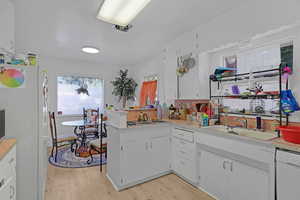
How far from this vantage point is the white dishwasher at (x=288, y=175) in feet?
3.95

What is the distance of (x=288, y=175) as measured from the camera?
1.25 m

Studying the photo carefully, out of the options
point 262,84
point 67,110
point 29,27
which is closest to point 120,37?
point 29,27

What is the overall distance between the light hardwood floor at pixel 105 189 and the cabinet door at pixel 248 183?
46 cm

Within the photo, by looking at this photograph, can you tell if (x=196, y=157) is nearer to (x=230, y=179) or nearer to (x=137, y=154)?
(x=230, y=179)

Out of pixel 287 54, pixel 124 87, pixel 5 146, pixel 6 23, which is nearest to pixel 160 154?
pixel 5 146

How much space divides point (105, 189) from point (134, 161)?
569 mm

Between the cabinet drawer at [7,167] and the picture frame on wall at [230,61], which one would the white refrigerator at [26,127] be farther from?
the picture frame on wall at [230,61]

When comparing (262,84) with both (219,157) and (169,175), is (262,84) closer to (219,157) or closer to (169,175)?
(219,157)

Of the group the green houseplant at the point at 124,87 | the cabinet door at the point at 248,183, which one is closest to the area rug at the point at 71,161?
the green houseplant at the point at 124,87

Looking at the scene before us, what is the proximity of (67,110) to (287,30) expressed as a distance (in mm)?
5260

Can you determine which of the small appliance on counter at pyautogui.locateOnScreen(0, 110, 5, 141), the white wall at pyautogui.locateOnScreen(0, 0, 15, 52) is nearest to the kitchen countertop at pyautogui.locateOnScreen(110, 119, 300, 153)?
the small appliance on counter at pyautogui.locateOnScreen(0, 110, 5, 141)

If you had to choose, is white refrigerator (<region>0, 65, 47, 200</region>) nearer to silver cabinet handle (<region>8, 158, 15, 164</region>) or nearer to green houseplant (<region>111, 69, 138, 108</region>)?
silver cabinet handle (<region>8, 158, 15, 164</region>)

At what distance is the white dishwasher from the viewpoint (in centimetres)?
120

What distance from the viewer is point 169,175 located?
8.36 ft
